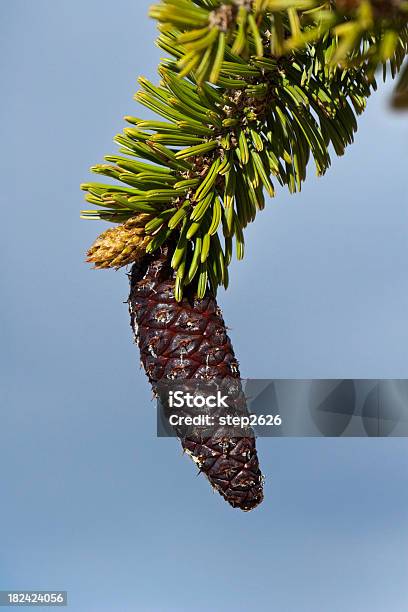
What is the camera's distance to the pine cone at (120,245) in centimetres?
122

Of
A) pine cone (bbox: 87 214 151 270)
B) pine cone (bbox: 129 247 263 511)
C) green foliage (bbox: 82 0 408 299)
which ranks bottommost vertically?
pine cone (bbox: 129 247 263 511)

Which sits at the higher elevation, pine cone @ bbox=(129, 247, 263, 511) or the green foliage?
the green foliage

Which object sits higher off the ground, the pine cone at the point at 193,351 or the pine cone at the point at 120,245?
the pine cone at the point at 120,245

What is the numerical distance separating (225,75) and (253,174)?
0.18 metres

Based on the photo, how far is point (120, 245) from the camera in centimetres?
122

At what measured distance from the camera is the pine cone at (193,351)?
1.23 metres

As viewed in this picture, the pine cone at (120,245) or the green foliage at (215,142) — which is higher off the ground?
the green foliage at (215,142)

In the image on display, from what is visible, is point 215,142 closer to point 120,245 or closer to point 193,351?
point 120,245

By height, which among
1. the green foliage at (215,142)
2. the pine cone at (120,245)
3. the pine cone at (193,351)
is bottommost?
the pine cone at (193,351)

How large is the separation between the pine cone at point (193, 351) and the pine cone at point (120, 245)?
2.3 inches

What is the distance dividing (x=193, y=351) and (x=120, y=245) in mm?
219

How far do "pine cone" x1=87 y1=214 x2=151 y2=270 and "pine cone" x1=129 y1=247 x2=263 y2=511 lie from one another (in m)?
0.06

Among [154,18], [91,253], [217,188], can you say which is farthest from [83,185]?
[154,18]

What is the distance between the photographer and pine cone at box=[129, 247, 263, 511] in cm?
123
